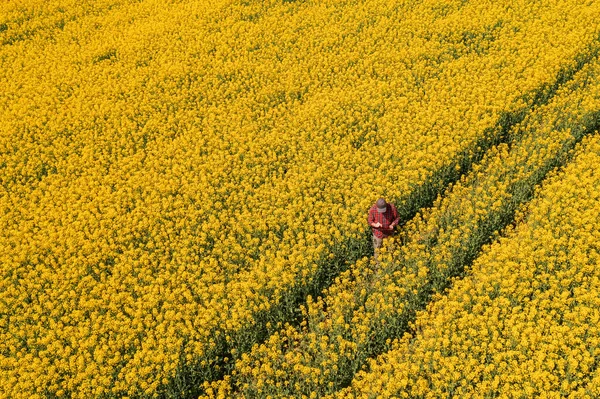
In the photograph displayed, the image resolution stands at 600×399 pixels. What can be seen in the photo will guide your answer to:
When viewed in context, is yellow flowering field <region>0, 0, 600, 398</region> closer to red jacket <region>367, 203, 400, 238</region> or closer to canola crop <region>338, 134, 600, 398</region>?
red jacket <region>367, 203, 400, 238</region>

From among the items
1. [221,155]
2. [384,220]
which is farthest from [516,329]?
[221,155]

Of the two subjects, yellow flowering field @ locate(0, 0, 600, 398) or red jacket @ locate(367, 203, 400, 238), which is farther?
red jacket @ locate(367, 203, 400, 238)

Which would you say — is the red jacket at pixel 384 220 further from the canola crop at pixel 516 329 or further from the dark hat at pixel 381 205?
the canola crop at pixel 516 329

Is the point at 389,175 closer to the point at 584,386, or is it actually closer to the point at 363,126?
the point at 363,126

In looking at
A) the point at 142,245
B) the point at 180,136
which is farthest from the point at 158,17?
the point at 142,245

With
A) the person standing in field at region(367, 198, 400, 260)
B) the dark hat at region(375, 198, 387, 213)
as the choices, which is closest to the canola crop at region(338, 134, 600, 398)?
the person standing in field at region(367, 198, 400, 260)

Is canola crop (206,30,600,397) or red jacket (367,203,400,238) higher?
red jacket (367,203,400,238)

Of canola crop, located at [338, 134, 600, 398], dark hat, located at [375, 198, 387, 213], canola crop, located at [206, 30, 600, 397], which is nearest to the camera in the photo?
canola crop, located at [338, 134, 600, 398]
